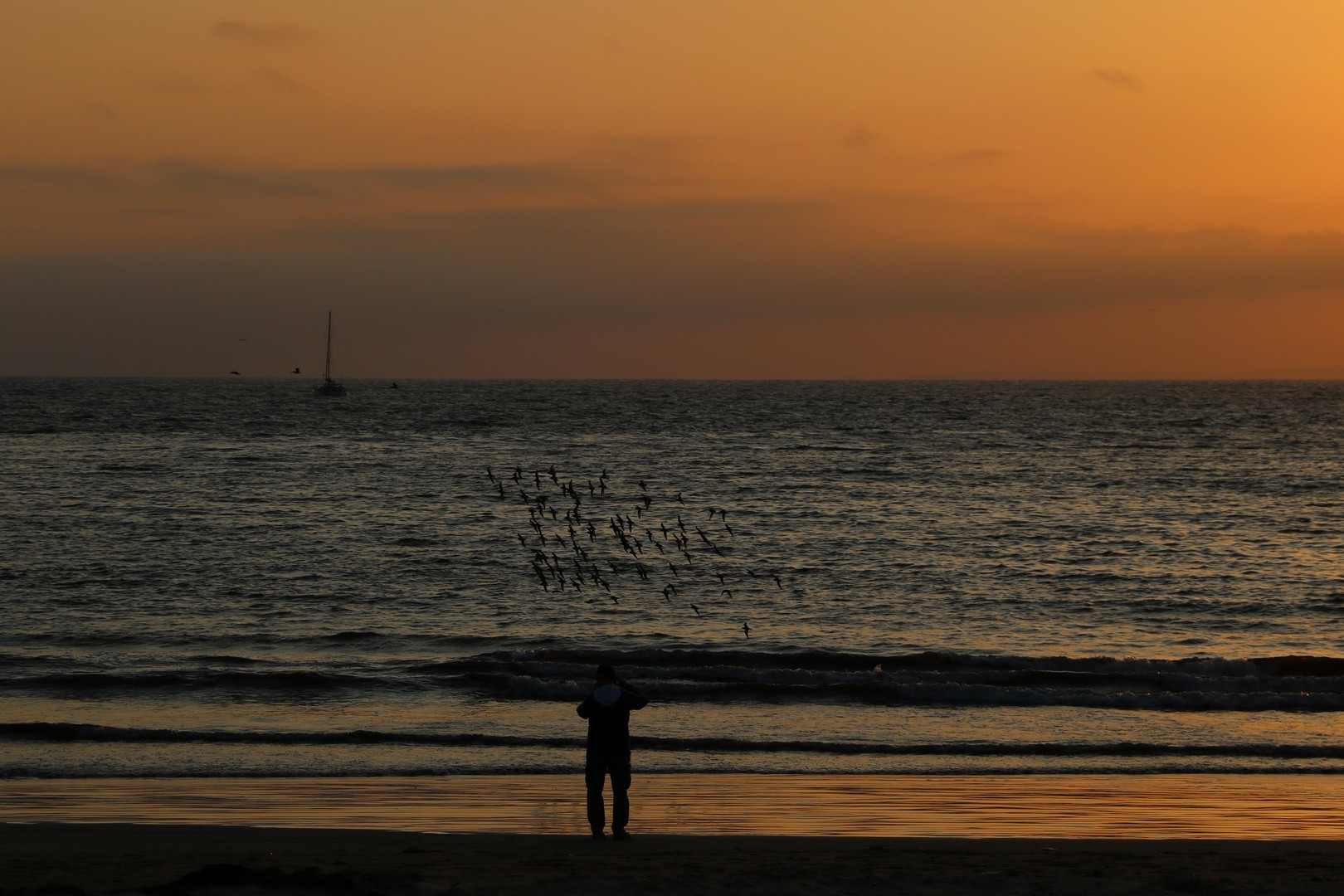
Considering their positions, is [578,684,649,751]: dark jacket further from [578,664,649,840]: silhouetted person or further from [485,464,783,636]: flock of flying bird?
[485,464,783,636]: flock of flying bird

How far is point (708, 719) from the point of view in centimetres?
1855

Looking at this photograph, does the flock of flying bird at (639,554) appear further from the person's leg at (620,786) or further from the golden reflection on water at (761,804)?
the person's leg at (620,786)

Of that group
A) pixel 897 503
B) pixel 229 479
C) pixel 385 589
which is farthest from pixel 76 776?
pixel 229 479

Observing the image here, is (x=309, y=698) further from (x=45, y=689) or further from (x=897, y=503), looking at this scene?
(x=897, y=503)

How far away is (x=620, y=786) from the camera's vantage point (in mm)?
12055

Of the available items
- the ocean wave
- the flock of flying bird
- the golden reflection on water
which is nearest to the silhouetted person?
the golden reflection on water

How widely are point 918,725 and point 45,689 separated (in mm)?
13894

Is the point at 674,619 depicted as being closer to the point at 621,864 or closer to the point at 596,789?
the point at 596,789

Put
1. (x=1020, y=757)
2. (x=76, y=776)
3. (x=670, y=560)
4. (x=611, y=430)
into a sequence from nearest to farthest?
(x=76, y=776) → (x=1020, y=757) → (x=670, y=560) → (x=611, y=430)

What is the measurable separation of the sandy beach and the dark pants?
0.76 ft

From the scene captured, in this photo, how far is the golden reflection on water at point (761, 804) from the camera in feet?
42.1

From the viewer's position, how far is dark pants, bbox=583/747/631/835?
39.2ft

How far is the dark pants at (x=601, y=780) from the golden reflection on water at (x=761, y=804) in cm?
56

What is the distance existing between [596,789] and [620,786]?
24 cm
